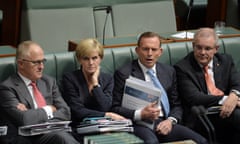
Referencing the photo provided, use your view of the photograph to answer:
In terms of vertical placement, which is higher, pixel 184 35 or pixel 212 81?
pixel 184 35

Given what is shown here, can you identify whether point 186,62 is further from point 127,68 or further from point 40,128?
point 40,128

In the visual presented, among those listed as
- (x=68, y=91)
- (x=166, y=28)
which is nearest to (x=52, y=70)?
(x=68, y=91)

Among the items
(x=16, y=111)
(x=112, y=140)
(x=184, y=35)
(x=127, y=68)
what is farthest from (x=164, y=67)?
(x=112, y=140)

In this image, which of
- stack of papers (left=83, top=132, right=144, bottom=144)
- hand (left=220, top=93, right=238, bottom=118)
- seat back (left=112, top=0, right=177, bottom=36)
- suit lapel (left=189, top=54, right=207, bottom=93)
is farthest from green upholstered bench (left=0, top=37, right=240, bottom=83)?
seat back (left=112, top=0, right=177, bottom=36)

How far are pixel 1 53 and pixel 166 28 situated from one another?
279 cm

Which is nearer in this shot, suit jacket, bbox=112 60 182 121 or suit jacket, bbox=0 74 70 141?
suit jacket, bbox=0 74 70 141

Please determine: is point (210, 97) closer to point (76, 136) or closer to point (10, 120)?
point (76, 136)

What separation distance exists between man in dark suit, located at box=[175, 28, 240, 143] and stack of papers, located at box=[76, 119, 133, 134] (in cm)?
70

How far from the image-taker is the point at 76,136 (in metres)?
4.19

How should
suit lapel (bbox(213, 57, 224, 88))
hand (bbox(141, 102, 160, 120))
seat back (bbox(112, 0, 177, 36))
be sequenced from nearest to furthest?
1. hand (bbox(141, 102, 160, 120))
2. suit lapel (bbox(213, 57, 224, 88))
3. seat back (bbox(112, 0, 177, 36))

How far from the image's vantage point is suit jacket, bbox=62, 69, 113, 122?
168 inches

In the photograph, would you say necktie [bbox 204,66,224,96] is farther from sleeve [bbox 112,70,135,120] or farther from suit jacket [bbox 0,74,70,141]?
suit jacket [bbox 0,74,70,141]

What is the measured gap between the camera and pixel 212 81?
15.6ft

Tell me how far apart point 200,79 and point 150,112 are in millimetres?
648
